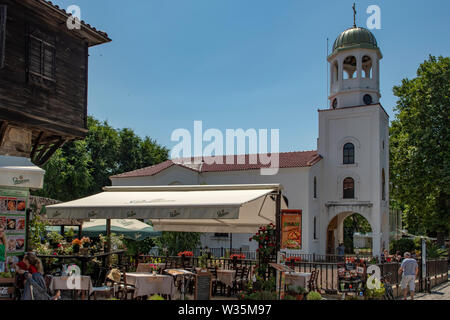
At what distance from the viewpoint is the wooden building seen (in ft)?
40.9

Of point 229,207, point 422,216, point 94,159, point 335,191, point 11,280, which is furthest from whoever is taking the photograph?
point 94,159

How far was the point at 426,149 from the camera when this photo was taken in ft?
104

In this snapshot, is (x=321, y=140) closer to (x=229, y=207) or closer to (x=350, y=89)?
(x=350, y=89)

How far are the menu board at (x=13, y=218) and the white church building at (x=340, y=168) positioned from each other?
20.4 m

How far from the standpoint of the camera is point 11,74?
12.5 metres

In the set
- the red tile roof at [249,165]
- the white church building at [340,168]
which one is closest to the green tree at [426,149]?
the white church building at [340,168]

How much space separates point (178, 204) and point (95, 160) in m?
34.9

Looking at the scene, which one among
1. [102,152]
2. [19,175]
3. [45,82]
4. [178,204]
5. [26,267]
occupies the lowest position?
[26,267]

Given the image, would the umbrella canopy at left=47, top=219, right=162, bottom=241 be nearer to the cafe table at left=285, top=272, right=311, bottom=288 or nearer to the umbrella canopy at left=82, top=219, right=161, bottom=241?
the umbrella canopy at left=82, top=219, right=161, bottom=241

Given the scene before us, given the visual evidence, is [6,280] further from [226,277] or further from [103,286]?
[226,277]

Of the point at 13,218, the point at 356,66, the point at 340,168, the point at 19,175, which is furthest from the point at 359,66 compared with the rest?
the point at 19,175

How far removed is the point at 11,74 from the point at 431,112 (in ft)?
94.3

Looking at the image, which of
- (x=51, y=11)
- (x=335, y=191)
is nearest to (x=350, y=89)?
(x=335, y=191)

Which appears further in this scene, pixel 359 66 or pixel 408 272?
pixel 359 66
